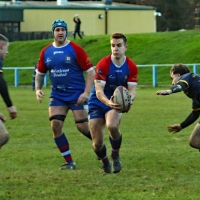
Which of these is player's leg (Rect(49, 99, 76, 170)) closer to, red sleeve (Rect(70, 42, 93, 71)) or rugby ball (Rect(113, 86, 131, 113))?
Answer: red sleeve (Rect(70, 42, 93, 71))

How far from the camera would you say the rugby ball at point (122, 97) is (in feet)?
32.2

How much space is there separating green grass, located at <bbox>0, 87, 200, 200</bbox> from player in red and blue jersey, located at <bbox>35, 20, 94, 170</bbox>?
58cm

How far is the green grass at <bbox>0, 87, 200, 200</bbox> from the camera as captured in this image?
28.5 ft

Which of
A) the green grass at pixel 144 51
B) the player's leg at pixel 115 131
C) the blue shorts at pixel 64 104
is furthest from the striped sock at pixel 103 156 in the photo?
the green grass at pixel 144 51

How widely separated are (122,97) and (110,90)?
2.23ft

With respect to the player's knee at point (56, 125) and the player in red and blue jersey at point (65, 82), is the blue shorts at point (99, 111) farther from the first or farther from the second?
the player's knee at point (56, 125)

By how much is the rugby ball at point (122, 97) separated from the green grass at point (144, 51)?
30.1 meters

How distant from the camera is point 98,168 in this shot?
1091cm

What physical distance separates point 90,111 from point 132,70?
2.78ft

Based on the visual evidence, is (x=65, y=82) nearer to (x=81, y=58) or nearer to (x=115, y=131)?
(x=81, y=58)

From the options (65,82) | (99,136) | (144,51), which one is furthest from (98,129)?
(144,51)

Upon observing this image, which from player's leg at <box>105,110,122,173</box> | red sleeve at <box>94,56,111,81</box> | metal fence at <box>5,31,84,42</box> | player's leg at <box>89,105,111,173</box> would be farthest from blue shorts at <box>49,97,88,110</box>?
metal fence at <box>5,31,84,42</box>

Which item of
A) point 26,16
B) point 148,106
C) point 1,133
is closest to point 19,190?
point 1,133

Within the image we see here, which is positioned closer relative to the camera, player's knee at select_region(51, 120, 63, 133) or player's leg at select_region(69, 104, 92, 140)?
player's knee at select_region(51, 120, 63, 133)
